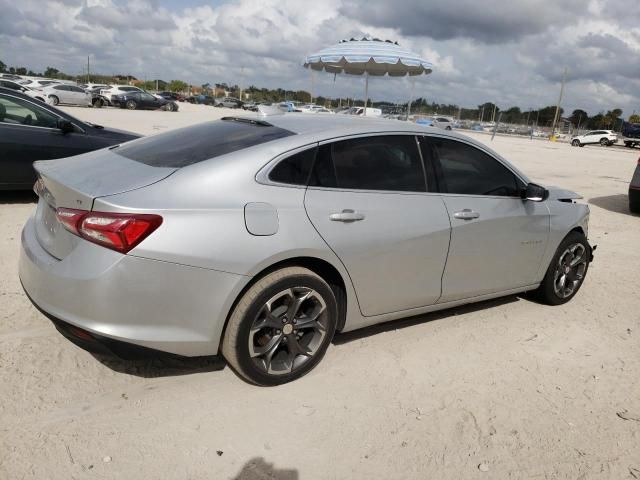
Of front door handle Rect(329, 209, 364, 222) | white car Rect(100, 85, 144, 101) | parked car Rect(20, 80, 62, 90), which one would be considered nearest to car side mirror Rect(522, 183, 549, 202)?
front door handle Rect(329, 209, 364, 222)

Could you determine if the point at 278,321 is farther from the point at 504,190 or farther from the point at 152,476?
the point at 504,190

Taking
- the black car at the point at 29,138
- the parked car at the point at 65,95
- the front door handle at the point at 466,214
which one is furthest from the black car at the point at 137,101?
the front door handle at the point at 466,214

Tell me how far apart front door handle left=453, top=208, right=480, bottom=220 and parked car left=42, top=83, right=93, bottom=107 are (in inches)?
1352

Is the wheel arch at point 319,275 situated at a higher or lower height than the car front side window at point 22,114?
lower

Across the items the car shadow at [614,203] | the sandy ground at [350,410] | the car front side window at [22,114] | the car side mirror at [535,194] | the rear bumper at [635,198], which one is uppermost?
the car front side window at [22,114]

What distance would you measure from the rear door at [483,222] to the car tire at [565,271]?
0.32m

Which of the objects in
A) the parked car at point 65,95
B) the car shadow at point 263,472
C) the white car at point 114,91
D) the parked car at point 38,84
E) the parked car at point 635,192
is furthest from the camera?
the white car at point 114,91

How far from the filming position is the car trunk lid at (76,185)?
2605 mm

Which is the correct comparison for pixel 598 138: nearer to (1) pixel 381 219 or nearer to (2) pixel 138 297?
(1) pixel 381 219

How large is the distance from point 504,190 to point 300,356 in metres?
2.04

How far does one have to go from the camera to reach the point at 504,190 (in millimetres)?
3941

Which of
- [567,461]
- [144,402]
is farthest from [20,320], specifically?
[567,461]

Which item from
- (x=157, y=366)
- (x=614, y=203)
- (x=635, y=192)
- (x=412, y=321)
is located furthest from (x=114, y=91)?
(x=157, y=366)

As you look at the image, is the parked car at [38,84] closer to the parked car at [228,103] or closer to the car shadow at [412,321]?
the parked car at [228,103]
